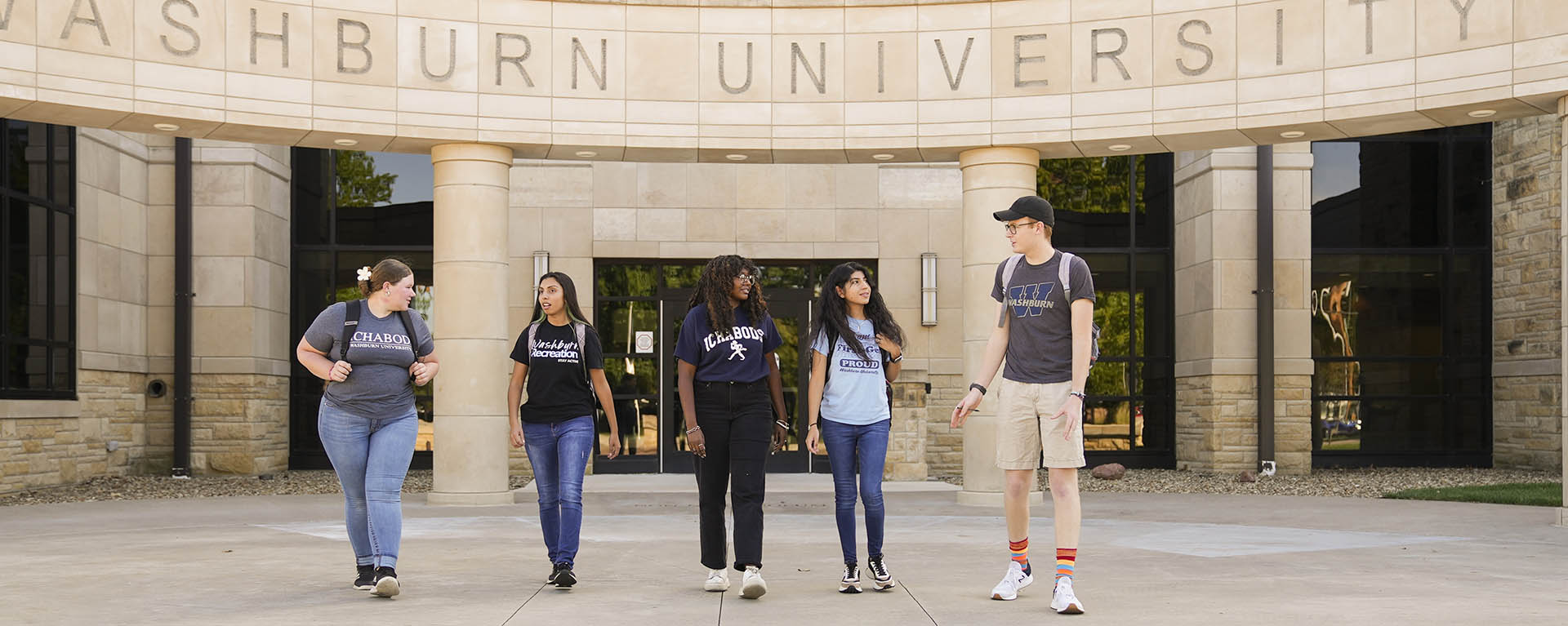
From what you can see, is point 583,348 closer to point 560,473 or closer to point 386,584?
point 560,473

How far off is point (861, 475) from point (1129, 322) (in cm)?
1229

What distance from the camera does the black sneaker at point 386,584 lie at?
6579 mm

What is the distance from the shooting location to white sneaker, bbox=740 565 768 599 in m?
6.57

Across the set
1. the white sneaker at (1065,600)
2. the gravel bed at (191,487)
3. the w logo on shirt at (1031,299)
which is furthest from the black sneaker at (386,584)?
the gravel bed at (191,487)

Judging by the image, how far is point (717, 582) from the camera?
6938 millimetres

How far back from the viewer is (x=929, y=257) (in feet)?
54.8

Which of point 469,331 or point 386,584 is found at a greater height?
point 469,331

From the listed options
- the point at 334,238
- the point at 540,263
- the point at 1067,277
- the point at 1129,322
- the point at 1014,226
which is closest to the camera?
the point at 1067,277

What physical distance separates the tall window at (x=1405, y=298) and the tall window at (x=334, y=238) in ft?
38.3

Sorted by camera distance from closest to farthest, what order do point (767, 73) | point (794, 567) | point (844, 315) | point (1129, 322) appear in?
point (844, 315), point (794, 567), point (767, 73), point (1129, 322)

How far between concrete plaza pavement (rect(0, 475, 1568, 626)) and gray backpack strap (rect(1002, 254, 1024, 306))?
1438mm

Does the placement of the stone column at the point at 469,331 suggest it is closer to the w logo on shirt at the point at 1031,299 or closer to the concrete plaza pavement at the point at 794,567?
the concrete plaza pavement at the point at 794,567

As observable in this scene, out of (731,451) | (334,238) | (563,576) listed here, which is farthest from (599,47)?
(563,576)

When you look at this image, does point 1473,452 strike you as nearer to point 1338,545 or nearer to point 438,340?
point 1338,545
